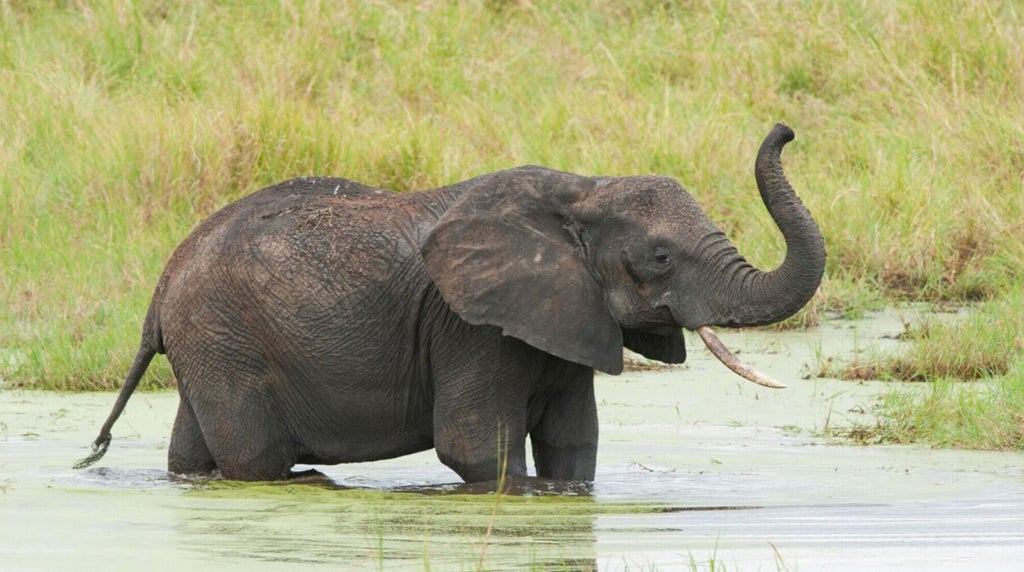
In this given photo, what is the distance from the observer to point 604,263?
22.0 ft

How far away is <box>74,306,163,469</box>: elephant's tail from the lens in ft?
24.1

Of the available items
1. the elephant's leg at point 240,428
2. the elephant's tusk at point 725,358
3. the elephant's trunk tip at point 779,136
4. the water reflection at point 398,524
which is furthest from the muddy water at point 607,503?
the elephant's trunk tip at point 779,136

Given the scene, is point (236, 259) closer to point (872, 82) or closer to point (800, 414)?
point (800, 414)

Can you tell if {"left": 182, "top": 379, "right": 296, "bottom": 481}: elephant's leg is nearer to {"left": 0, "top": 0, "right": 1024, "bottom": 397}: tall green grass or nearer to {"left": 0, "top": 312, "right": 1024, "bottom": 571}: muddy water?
{"left": 0, "top": 312, "right": 1024, "bottom": 571}: muddy water

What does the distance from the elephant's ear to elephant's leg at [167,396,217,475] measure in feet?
5.09

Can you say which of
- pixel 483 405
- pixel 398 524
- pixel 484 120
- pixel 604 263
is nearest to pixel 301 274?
pixel 483 405

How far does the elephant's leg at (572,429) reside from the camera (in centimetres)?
696

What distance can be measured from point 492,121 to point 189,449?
554cm

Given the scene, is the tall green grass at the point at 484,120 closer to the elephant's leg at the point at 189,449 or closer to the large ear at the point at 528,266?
the elephant's leg at the point at 189,449

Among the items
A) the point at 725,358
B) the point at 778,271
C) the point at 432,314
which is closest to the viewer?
the point at 778,271

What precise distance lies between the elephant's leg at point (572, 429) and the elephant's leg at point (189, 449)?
1.21 meters

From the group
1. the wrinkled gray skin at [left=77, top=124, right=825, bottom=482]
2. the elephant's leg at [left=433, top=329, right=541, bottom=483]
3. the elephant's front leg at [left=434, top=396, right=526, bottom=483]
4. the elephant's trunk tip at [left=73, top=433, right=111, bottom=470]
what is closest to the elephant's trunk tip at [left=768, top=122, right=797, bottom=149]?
the wrinkled gray skin at [left=77, top=124, right=825, bottom=482]

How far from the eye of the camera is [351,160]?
11578mm

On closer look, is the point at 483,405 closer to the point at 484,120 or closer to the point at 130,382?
the point at 130,382
